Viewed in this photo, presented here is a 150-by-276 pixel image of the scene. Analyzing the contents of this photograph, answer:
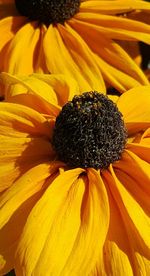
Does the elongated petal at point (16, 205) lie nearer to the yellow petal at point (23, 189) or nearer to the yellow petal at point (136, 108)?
the yellow petal at point (23, 189)

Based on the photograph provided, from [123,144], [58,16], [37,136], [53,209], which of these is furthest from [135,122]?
[58,16]

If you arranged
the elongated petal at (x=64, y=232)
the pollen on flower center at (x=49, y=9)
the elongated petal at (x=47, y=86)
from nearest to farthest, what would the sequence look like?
the elongated petal at (x=64, y=232), the elongated petal at (x=47, y=86), the pollen on flower center at (x=49, y=9)

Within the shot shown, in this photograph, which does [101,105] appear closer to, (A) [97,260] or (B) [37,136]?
(B) [37,136]

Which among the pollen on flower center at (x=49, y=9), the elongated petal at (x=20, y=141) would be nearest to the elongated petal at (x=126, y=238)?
the elongated petal at (x=20, y=141)

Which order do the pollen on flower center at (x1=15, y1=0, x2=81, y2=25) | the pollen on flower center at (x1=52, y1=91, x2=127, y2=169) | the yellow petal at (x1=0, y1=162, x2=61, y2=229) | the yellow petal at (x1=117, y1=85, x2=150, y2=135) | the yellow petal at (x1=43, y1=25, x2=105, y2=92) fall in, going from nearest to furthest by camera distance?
the yellow petal at (x1=0, y1=162, x2=61, y2=229)
the pollen on flower center at (x1=52, y1=91, x2=127, y2=169)
the yellow petal at (x1=117, y1=85, x2=150, y2=135)
the yellow petal at (x1=43, y1=25, x2=105, y2=92)
the pollen on flower center at (x1=15, y1=0, x2=81, y2=25)

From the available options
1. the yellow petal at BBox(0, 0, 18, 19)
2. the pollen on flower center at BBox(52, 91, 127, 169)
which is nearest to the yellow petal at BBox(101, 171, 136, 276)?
the pollen on flower center at BBox(52, 91, 127, 169)

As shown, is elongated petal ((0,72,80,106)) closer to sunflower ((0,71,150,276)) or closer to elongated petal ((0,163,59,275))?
sunflower ((0,71,150,276))
